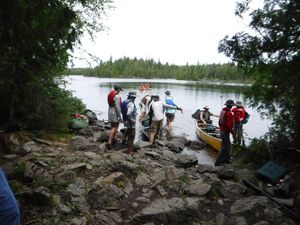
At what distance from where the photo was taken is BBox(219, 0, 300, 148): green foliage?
7.73m

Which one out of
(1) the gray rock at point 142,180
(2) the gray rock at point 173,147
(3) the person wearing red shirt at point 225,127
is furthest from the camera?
(2) the gray rock at point 173,147

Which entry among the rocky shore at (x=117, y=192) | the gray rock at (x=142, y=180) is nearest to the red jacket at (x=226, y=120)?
the rocky shore at (x=117, y=192)

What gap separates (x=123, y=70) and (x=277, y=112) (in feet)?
497

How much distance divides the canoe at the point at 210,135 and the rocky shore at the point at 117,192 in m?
6.12

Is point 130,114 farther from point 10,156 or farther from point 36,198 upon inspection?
point 36,198

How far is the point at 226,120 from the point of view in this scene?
401 inches

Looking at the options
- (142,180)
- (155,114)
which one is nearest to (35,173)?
(142,180)

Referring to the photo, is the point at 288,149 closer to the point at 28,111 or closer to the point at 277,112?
the point at 277,112

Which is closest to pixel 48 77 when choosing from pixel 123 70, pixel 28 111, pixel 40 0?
pixel 28 111

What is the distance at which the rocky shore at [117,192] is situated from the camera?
535 cm

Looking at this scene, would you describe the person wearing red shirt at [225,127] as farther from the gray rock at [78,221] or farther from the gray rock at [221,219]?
the gray rock at [78,221]

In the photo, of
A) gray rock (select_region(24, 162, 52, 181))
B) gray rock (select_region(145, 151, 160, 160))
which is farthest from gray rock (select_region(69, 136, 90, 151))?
gray rock (select_region(24, 162, 52, 181))

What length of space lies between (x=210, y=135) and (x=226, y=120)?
5652 mm

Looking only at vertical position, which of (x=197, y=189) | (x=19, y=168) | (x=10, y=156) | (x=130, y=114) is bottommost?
(x=197, y=189)
